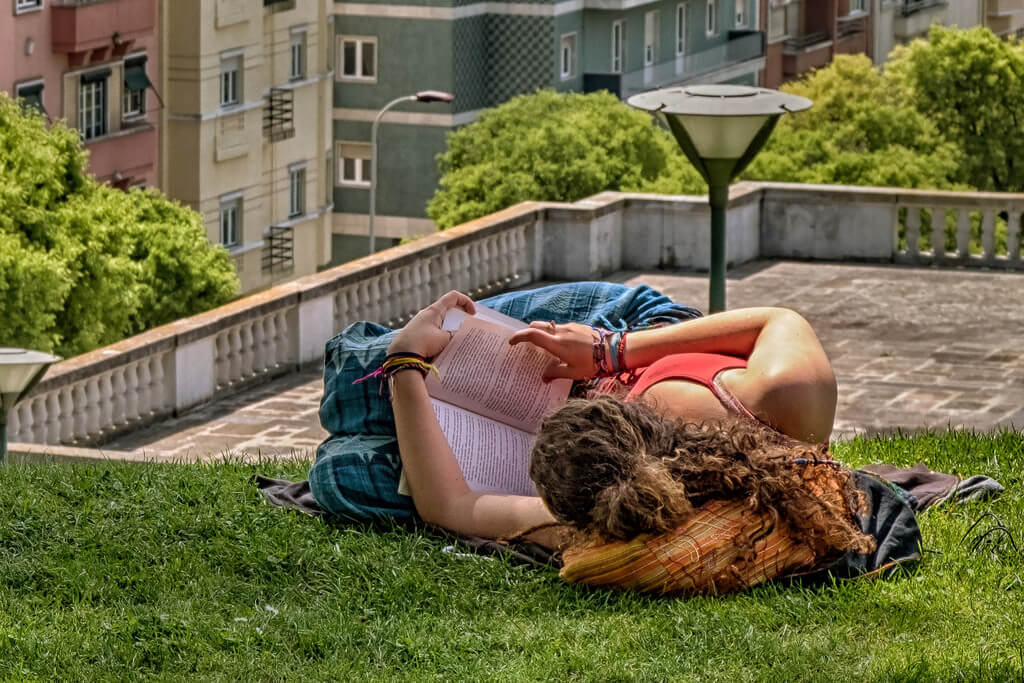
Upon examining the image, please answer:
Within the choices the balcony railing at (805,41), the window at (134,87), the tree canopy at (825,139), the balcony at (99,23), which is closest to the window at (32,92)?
the balcony at (99,23)

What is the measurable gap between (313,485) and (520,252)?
13.1m

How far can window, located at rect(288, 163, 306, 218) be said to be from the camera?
1944 inches

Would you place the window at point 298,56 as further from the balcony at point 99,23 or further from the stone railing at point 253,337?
the stone railing at point 253,337

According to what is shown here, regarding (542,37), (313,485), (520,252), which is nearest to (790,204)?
(520,252)

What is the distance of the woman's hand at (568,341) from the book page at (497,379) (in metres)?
0.09

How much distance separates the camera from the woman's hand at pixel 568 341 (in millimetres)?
6219

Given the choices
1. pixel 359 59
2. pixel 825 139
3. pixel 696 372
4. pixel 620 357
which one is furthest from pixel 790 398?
pixel 359 59

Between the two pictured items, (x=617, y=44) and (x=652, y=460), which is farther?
(x=617, y=44)

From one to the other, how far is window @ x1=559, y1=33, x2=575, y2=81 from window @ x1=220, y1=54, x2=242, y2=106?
33.9 feet

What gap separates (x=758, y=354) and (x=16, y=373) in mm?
6608

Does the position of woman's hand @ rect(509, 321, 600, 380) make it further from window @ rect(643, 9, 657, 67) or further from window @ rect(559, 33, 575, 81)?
window @ rect(643, 9, 657, 67)

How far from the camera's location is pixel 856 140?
46.3 meters

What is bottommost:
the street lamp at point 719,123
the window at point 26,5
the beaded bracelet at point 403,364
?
the beaded bracelet at point 403,364

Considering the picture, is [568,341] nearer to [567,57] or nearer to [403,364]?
[403,364]
